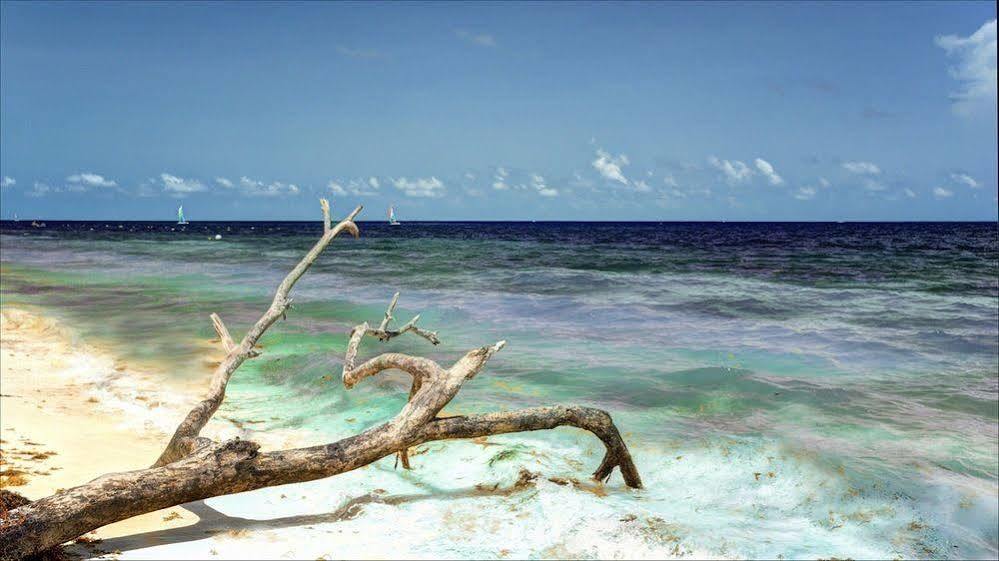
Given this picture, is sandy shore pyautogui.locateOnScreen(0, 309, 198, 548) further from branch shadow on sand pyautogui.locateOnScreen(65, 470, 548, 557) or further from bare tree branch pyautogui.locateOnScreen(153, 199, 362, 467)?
bare tree branch pyautogui.locateOnScreen(153, 199, 362, 467)

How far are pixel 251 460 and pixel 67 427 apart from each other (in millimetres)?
3688

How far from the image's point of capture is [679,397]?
29.5ft

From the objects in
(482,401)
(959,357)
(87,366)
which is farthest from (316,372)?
(959,357)

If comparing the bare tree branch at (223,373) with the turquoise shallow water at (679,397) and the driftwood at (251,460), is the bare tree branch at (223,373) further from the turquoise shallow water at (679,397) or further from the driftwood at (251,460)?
the turquoise shallow water at (679,397)

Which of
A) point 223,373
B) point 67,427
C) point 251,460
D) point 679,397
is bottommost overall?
point 679,397

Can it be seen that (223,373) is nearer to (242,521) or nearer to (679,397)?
(242,521)

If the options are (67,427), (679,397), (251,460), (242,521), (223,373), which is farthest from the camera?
(679,397)

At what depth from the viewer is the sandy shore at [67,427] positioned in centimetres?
501

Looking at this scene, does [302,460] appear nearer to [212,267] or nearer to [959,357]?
[959,357]

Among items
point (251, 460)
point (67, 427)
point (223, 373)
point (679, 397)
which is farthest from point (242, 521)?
point (679, 397)

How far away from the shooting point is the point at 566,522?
4625 millimetres

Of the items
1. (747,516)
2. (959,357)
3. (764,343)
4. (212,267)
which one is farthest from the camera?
(212,267)

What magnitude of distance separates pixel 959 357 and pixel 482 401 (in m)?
8.76

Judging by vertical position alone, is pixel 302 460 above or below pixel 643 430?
above
